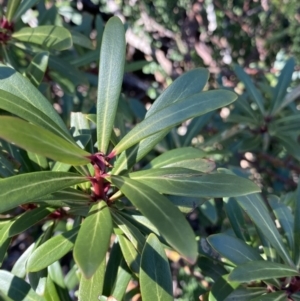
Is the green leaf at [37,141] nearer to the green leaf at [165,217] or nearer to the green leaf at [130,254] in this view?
the green leaf at [165,217]

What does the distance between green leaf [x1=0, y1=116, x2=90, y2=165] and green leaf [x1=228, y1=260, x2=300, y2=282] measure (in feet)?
0.94

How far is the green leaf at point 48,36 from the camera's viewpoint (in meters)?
0.92

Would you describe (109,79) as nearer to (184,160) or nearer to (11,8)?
(184,160)

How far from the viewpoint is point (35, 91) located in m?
0.69

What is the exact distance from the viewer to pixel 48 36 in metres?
0.95

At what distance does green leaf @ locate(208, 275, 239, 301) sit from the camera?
749mm

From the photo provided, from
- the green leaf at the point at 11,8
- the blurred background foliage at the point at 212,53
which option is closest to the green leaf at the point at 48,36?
the green leaf at the point at 11,8

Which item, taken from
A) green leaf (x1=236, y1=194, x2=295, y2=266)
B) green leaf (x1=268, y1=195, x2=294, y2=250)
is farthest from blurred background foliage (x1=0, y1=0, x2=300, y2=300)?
green leaf (x1=236, y1=194, x2=295, y2=266)

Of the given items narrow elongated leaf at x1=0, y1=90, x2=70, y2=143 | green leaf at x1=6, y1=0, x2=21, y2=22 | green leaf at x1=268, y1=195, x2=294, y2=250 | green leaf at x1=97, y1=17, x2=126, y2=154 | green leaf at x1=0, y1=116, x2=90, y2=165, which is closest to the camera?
green leaf at x1=0, y1=116, x2=90, y2=165

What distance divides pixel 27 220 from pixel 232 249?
0.36 metres

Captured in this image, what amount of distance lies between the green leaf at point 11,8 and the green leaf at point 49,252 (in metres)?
0.54

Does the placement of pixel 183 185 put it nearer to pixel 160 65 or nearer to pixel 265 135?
pixel 265 135

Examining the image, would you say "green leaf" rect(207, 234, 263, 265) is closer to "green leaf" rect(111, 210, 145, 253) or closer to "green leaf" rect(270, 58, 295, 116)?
"green leaf" rect(111, 210, 145, 253)

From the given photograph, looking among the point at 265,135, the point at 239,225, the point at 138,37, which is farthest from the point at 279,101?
the point at 138,37
